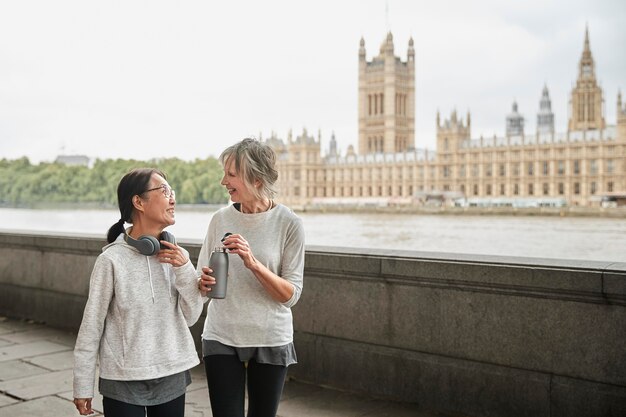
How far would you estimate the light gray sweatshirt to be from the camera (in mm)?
2092

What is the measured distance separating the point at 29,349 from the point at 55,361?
50cm

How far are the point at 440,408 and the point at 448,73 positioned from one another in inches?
6075

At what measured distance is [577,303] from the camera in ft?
10.9

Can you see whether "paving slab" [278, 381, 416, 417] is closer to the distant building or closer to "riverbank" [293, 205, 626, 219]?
the distant building

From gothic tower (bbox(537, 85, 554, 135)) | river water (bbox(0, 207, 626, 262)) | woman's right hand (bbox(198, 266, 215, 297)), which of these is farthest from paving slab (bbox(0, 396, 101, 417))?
gothic tower (bbox(537, 85, 554, 135))

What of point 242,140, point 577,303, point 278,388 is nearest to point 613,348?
point 577,303

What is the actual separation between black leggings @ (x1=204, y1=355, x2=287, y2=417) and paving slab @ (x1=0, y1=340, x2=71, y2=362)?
3.26 metres

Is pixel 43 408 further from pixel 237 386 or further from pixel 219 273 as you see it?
pixel 219 273

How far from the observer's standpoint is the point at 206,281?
7.07ft

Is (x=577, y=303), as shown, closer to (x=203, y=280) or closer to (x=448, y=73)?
(x=203, y=280)

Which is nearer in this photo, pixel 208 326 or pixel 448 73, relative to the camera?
pixel 208 326

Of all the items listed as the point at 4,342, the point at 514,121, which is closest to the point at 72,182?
the point at 4,342

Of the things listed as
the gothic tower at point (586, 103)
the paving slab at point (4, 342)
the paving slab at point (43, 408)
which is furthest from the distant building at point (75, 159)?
the gothic tower at point (586, 103)

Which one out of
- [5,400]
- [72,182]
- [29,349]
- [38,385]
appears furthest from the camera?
[72,182]
